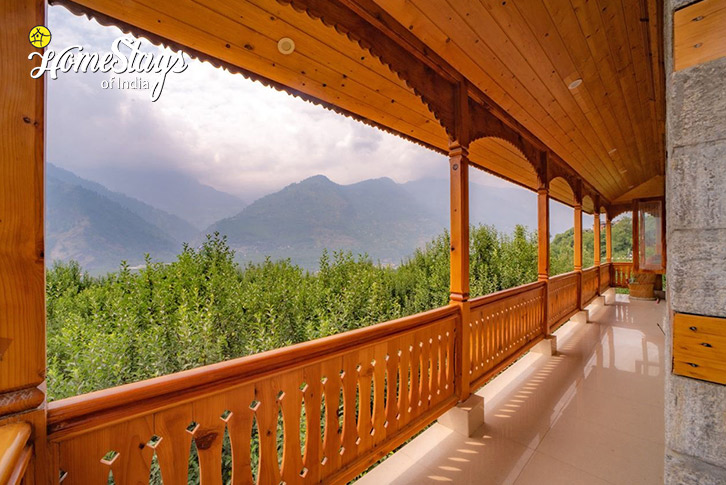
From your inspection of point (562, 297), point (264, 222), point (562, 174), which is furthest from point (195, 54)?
point (264, 222)

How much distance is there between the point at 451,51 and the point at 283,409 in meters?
2.49

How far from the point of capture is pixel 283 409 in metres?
1.44

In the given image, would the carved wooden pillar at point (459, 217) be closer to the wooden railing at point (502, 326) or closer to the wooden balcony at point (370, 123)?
the wooden balcony at point (370, 123)

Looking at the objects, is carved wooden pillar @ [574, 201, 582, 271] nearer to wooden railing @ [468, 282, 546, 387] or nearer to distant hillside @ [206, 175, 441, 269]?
wooden railing @ [468, 282, 546, 387]

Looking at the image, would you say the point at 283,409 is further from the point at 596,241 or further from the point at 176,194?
the point at 176,194

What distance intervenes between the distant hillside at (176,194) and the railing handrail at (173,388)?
76721 millimetres

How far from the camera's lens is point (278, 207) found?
235 ft

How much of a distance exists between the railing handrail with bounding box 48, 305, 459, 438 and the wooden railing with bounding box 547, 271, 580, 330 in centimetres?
408

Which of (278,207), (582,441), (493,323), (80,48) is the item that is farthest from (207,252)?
(278,207)

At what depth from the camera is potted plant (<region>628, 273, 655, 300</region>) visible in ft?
25.4

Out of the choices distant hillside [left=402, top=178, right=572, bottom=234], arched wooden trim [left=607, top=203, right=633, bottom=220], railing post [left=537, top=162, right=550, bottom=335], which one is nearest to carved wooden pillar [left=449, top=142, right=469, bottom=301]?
railing post [left=537, top=162, right=550, bottom=335]

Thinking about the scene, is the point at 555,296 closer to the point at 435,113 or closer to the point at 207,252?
the point at 435,113

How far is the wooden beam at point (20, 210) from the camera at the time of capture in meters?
0.78

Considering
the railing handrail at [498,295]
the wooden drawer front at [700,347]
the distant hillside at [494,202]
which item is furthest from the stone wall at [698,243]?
the distant hillside at [494,202]
